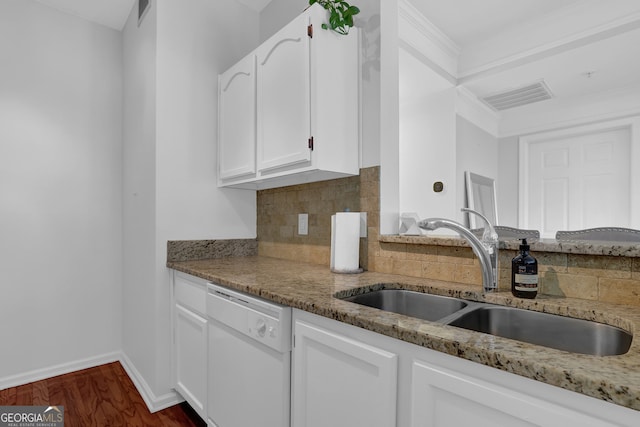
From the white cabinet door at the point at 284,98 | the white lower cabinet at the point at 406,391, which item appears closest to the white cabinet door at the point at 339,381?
the white lower cabinet at the point at 406,391

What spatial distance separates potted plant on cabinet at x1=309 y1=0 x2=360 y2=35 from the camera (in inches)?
61.4

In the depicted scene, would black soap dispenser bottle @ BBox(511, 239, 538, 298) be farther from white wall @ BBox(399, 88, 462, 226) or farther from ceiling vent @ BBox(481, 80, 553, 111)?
ceiling vent @ BBox(481, 80, 553, 111)

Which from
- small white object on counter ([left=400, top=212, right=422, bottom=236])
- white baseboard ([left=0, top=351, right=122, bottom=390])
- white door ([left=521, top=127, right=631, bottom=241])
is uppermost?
white door ([left=521, top=127, right=631, bottom=241])

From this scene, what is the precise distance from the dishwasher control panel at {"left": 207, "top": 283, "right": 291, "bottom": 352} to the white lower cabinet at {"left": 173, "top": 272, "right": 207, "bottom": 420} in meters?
0.17

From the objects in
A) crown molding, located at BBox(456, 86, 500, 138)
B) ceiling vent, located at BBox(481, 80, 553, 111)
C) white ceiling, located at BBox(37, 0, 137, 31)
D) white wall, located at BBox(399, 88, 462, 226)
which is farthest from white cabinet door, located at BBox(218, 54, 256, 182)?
ceiling vent, located at BBox(481, 80, 553, 111)

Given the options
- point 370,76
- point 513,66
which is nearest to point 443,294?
point 370,76

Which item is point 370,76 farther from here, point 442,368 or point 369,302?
point 442,368

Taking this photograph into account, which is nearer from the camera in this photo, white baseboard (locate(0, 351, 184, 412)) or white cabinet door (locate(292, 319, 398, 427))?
white cabinet door (locate(292, 319, 398, 427))

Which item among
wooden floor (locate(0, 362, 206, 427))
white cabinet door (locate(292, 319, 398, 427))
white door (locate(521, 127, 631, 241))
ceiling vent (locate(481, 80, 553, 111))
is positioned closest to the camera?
white cabinet door (locate(292, 319, 398, 427))

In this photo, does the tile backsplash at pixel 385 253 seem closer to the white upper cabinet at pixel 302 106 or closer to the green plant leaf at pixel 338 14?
the white upper cabinet at pixel 302 106

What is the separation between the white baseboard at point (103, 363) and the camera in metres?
1.98

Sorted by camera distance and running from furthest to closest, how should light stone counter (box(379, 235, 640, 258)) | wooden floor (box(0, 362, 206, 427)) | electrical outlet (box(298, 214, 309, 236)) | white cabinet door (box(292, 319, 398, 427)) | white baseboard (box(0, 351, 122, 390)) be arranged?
white baseboard (box(0, 351, 122, 390)) < electrical outlet (box(298, 214, 309, 236)) < wooden floor (box(0, 362, 206, 427)) < light stone counter (box(379, 235, 640, 258)) < white cabinet door (box(292, 319, 398, 427))

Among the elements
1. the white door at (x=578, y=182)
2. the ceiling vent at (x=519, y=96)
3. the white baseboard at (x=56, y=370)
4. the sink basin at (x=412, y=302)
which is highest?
the ceiling vent at (x=519, y=96)

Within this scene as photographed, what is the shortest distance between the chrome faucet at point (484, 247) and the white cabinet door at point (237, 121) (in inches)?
44.1
